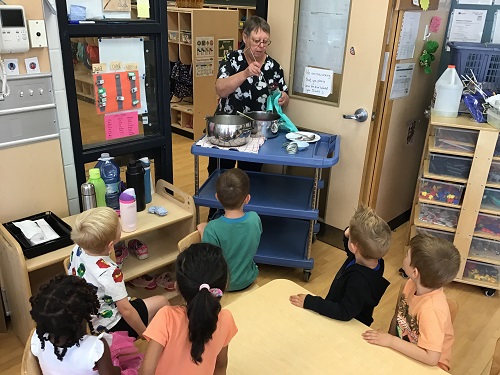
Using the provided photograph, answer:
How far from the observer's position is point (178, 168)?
4.35 m

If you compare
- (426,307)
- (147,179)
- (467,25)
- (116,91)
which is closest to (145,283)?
(147,179)

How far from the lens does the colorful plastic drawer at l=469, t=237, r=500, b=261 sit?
2.55 m

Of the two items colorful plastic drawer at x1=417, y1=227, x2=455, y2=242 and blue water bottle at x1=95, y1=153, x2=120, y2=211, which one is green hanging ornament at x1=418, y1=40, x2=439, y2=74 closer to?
colorful plastic drawer at x1=417, y1=227, x2=455, y2=242

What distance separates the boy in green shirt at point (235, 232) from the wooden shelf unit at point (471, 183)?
4.02ft

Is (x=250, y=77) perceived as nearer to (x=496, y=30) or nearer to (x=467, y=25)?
(x=467, y=25)

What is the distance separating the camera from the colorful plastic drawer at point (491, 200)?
2482 millimetres

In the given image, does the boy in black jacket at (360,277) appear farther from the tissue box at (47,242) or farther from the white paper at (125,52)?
the white paper at (125,52)

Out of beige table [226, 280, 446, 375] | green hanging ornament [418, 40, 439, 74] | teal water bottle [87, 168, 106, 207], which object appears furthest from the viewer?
green hanging ornament [418, 40, 439, 74]

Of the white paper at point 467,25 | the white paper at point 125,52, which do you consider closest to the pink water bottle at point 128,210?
the white paper at point 125,52

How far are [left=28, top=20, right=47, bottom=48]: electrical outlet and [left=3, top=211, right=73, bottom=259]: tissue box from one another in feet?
2.48

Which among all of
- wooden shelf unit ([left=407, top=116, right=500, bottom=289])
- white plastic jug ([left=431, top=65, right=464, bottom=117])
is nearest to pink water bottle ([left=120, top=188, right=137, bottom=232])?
wooden shelf unit ([left=407, top=116, right=500, bottom=289])

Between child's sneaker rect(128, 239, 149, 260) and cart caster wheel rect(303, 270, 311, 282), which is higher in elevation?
child's sneaker rect(128, 239, 149, 260)

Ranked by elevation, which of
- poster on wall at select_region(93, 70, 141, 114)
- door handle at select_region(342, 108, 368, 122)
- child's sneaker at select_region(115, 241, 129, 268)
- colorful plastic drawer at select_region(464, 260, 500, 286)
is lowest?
colorful plastic drawer at select_region(464, 260, 500, 286)

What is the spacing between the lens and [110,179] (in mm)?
2199
